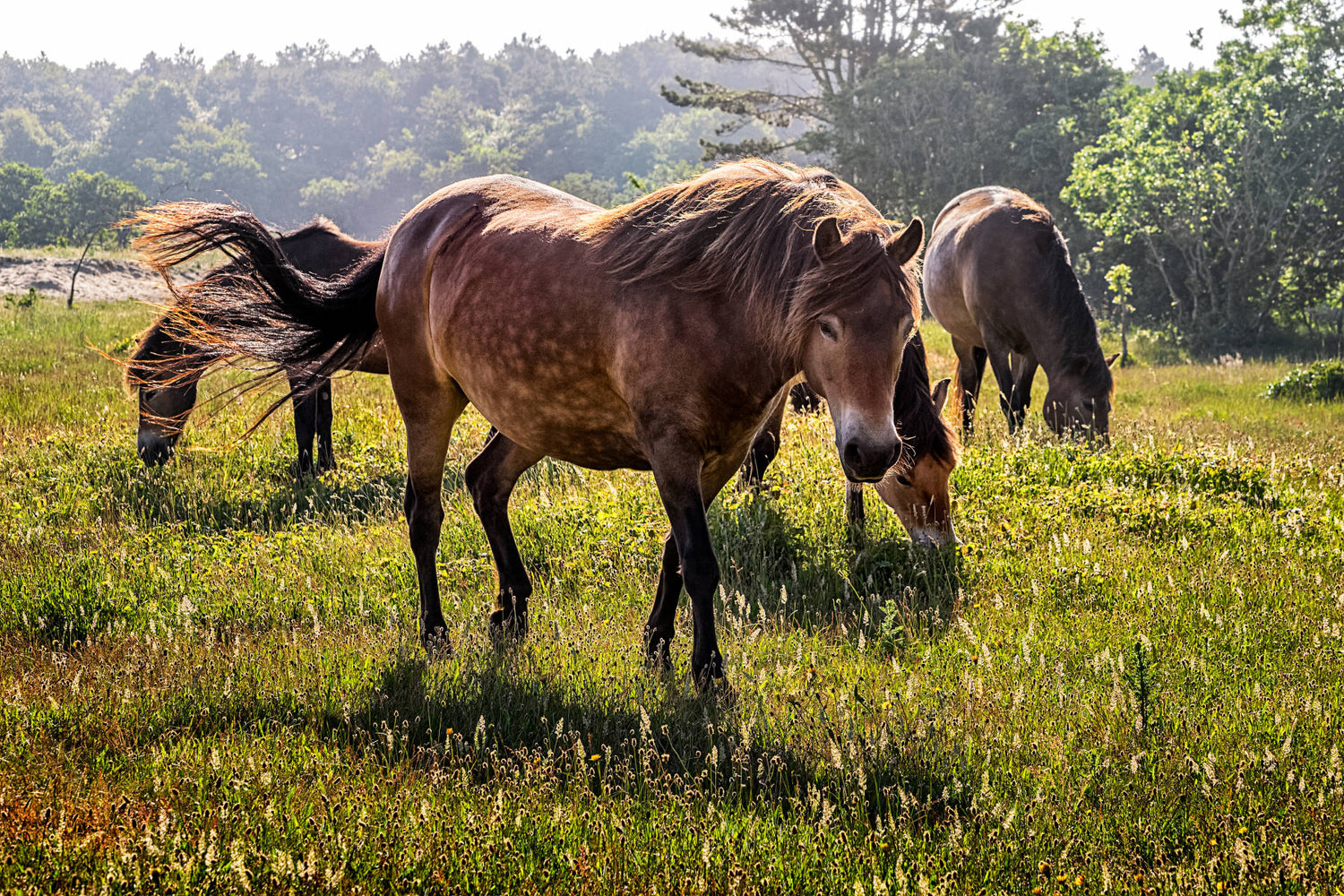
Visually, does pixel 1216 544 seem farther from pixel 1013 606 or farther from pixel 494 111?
pixel 494 111

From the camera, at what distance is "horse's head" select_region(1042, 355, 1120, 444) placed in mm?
8797

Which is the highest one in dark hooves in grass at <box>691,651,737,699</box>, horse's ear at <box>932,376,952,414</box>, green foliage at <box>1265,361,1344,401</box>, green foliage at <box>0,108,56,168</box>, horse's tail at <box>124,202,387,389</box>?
green foliage at <box>0,108,56,168</box>

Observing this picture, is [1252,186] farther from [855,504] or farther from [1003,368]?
[855,504]

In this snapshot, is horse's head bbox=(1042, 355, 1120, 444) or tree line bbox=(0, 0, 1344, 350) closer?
horse's head bbox=(1042, 355, 1120, 444)

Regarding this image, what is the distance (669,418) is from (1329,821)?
238 centimetres

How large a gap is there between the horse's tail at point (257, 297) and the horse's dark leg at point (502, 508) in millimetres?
1073

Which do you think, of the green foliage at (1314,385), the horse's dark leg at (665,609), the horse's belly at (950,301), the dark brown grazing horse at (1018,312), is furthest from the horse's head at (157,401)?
the green foliage at (1314,385)

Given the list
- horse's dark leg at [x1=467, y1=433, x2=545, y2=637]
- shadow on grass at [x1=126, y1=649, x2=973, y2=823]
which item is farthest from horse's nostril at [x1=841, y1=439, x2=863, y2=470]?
horse's dark leg at [x1=467, y1=433, x2=545, y2=637]

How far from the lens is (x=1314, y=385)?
42.9 ft

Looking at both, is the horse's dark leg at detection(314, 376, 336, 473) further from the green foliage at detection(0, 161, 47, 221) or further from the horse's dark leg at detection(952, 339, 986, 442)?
the green foliage at detection(0, 161, 47, 221)

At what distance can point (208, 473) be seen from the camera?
27.3ft

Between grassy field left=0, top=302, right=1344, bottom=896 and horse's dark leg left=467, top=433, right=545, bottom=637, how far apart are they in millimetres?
198

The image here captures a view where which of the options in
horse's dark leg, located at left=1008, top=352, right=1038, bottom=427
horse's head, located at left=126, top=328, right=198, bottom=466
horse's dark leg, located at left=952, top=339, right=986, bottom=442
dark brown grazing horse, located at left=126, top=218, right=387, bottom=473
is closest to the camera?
horse's head, located at left=126, top=328, right=198, bottom=466

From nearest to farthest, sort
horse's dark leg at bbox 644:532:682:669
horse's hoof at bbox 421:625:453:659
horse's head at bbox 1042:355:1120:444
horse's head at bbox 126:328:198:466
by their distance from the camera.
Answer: horse's dark leg at bbox 644:532:682:669, horse's hoof at bbox 421:625:453:659, horse's head at bbox 126:328:198:466, horse's head at bbox 1042:355:1120:444
